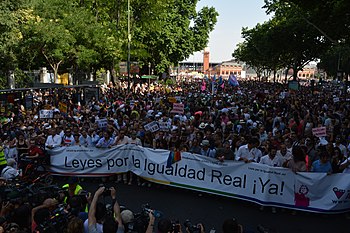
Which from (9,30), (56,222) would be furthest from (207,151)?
(9,30)

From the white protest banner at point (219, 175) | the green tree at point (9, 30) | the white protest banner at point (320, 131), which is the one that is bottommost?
the white protest banner at point (219, 175)

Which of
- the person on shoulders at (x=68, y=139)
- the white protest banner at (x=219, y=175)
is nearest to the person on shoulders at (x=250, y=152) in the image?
the white protest banner at (x=219, y=175)

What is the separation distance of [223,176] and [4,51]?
19579 mm

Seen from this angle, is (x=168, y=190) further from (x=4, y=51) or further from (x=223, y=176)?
(x=4, y=51)

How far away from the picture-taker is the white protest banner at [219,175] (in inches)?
297

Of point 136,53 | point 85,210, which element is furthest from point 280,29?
point 85,210

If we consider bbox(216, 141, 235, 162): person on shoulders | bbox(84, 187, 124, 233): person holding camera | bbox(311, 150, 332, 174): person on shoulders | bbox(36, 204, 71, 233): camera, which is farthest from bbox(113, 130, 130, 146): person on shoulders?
bbox(84, 187, 124, 233): person holding camera

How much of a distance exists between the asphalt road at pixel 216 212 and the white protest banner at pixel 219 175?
0.20 metres

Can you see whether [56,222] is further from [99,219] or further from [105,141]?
[105,141]

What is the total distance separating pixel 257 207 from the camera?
8.10m

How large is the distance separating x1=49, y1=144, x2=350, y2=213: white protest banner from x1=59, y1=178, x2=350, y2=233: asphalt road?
0.20 meters

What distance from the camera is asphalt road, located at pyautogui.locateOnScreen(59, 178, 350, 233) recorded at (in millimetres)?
7172

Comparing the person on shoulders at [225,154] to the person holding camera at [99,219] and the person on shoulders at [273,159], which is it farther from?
the person holding camera at [99,219]

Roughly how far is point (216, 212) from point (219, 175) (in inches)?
35.9
